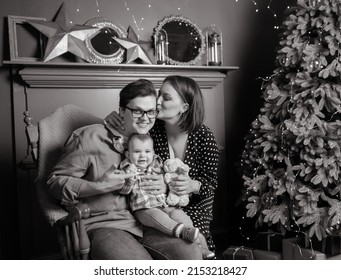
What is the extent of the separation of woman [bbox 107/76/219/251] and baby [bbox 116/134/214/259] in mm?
130

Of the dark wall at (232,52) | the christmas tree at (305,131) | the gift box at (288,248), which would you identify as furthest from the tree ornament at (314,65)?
the gift box at (288,248)

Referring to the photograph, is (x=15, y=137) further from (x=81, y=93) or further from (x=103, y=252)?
(x=103, y=252)

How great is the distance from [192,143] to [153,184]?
0.96 feet

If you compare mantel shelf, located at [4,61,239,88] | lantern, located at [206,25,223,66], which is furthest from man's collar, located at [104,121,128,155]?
lantern, located at [206,25,223,66]

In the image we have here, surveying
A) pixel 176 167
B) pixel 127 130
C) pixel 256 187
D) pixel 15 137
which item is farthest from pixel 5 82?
pixel 256 187

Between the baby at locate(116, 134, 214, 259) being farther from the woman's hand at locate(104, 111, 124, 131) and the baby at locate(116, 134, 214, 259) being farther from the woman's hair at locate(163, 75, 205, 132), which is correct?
the woman's hair at locate(163, 75, 205, 132)

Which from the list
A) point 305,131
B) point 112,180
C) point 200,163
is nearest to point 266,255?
point 305,131

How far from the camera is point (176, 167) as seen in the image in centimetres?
168

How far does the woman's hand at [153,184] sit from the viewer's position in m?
1.62

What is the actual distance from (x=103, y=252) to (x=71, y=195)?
226mm

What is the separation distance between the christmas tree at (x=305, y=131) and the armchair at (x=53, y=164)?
3.10 feet

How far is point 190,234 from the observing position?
153cm

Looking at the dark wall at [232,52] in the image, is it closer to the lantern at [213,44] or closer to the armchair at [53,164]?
the lantern at [213,44]

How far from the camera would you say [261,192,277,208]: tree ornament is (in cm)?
232
